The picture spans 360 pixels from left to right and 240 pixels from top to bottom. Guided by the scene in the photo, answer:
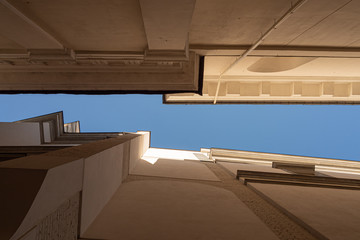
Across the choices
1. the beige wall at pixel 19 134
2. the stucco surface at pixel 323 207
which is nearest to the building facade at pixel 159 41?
the beige wall at pixel 19 134

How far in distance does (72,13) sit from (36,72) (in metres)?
3.59

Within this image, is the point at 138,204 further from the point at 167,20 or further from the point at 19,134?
the point at 19,134

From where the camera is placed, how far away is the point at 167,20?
4.17m

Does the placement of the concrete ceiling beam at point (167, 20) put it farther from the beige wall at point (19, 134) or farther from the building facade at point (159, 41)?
the beige wall at point (19, 134)

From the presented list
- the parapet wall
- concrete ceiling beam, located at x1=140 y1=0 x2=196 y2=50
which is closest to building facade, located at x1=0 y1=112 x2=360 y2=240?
the parapet wall

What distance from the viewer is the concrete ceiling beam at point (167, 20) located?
3.68 metres

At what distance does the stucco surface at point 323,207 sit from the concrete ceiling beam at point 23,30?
243 inches

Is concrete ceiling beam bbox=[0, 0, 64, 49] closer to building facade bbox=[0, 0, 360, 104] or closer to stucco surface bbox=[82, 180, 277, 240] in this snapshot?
building facade bbox=[0, 0, 360, 104]

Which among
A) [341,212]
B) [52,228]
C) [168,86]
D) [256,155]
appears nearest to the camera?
[52,228]

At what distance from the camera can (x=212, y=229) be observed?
7.67ft

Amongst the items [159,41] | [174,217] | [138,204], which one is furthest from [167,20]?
[174,217]

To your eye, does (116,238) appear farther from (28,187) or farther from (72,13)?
(72,13)

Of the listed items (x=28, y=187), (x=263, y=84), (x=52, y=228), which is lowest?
(x=52, y=228)

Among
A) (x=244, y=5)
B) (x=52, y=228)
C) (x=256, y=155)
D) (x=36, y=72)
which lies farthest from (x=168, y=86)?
(x=256, y=155)
